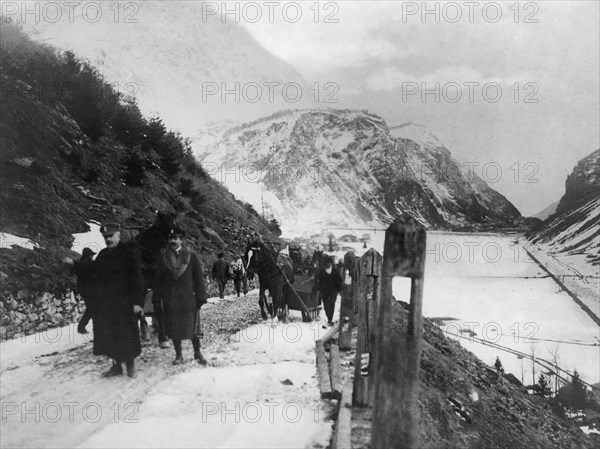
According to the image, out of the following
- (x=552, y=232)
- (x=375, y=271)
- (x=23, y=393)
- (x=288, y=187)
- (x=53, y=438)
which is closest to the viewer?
(x=53, y=438)

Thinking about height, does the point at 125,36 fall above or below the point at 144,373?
above

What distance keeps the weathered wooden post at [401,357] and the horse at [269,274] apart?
6.59 metres

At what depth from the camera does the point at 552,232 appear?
3756 cm

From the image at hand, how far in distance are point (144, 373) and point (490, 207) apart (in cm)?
7613

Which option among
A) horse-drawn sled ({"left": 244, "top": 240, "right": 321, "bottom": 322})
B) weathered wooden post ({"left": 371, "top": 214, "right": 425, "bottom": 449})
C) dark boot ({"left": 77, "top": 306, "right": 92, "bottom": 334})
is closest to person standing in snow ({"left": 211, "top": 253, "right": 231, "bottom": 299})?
horse-drawn sled ({"left": 244, "top": 240, "right": 321, "bottom": 322})

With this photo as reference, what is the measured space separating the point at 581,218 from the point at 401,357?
37856mm

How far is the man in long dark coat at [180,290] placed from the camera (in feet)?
17.5

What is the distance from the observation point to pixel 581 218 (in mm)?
33625

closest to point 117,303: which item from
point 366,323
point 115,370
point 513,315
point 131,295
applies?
point 131,295

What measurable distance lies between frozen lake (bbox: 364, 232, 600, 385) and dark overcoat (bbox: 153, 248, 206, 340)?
77.6 feet

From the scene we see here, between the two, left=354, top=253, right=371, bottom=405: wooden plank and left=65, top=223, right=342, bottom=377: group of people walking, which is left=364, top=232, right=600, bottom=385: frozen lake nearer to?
left=354, top=253, right=371, bottom=405: wooden plank

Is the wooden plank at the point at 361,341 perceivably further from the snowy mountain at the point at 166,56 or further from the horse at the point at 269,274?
the snowy mountain at the point at 166,56

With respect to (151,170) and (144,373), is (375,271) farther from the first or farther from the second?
(151,170)

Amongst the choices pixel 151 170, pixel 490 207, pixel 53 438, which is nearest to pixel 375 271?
pixel 53 438
